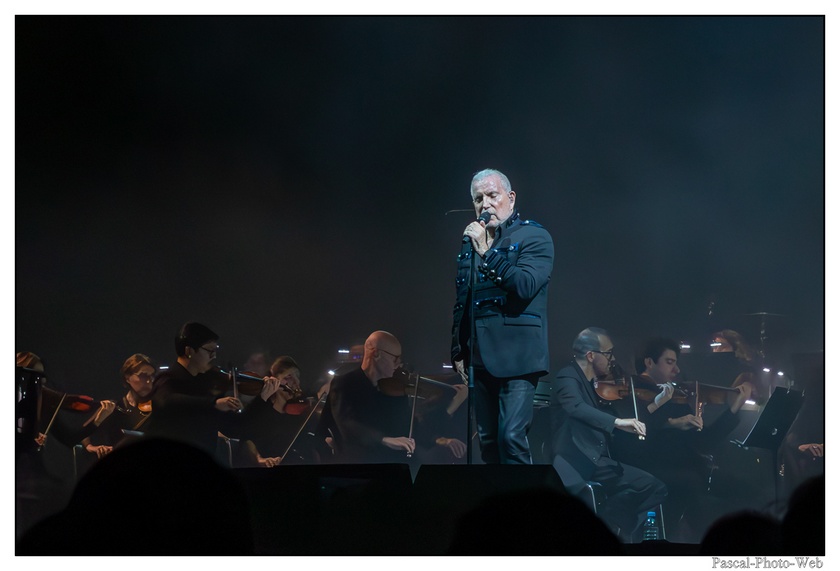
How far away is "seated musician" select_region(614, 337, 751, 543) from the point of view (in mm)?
4996

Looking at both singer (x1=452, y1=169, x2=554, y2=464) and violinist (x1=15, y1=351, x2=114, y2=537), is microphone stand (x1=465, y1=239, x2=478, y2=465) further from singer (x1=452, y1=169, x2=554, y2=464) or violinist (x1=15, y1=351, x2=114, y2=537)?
violinist (x1=15, y1=351, x2=114, y2=537)

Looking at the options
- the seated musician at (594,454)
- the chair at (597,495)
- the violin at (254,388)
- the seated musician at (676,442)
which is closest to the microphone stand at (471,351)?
the seated musician at (594,454)

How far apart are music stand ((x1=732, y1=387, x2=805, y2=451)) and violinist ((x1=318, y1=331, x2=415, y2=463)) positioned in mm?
1994

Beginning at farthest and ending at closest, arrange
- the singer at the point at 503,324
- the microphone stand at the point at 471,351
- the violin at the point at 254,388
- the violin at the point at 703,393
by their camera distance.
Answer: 1. the violin at the point at 254,388
2. the violin at the point at 703,393
3. the microphone stand at the point at 471,351
4. the singer at the point at 503,324

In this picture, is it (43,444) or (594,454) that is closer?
(594,454)

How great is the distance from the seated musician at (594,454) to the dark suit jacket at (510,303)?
336mm

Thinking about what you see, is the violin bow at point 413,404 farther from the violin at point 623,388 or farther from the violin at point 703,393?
the violin at point 703,393

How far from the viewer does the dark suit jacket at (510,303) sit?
4.79 metres

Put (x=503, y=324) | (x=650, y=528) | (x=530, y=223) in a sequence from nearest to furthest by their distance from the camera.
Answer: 1. (x=503, y=324)
2. (x=650, y=528)
3. (x=530, y=223)

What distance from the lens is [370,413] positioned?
16.9 ft

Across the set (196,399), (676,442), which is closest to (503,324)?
(676,442)

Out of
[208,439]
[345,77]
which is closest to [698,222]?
[345,77]

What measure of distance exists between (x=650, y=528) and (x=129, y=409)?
3196 millimetres

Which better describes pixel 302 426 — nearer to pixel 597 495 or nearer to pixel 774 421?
pixel 597 495
